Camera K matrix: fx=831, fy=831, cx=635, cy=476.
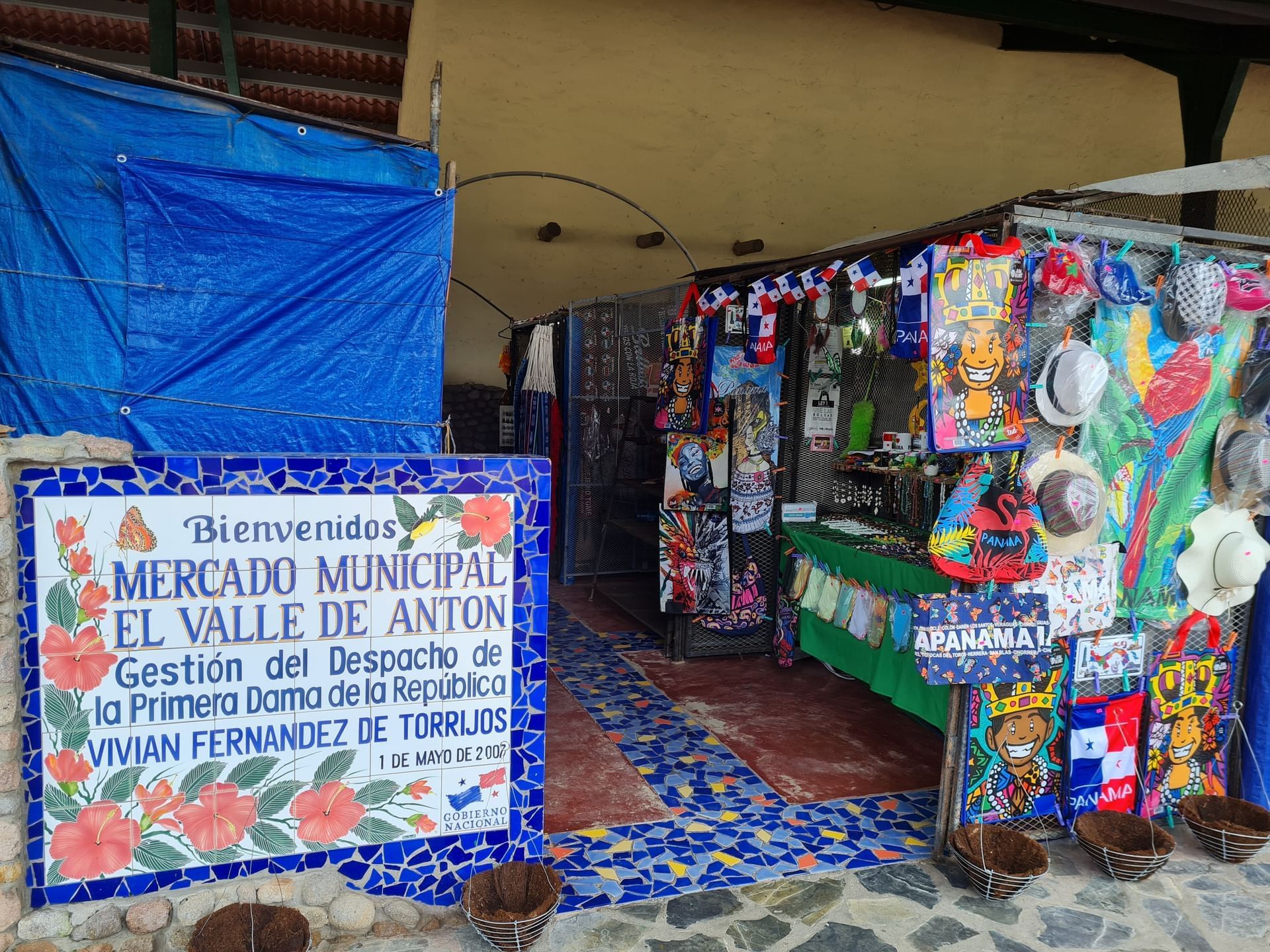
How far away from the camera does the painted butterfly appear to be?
108 inches

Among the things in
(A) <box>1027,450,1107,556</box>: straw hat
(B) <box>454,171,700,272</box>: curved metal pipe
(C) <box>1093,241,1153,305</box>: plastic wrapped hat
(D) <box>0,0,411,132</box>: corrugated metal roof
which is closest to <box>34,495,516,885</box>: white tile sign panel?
(A) <box>1027,450,1107,556</box>: straw hat

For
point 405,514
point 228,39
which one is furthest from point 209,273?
point 228,39

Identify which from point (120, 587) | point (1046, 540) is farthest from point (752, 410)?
point (120, 587)

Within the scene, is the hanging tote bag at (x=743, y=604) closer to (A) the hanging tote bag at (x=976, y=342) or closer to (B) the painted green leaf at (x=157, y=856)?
(A) the hanging tote bag at (x=976, y=342)

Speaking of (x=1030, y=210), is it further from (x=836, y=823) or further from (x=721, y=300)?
(x=836, y=823)

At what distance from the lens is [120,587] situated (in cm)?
274

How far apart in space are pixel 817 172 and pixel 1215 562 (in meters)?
9.04

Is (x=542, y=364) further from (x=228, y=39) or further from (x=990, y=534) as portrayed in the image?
(x=990, y=534)

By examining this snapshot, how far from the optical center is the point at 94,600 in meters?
2.72

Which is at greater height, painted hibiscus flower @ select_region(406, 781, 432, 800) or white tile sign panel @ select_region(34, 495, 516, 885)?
white tile sign panel @ select_region(34, 495, 516, 885)

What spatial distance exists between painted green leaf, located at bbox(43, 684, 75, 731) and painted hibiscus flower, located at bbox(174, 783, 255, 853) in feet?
1.55

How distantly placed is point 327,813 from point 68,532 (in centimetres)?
129

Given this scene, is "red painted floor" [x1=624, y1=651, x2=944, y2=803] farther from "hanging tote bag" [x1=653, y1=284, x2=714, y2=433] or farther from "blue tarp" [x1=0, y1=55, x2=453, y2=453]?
"blue tarp" [x1=0, y1=55, x2=453, y2=453]

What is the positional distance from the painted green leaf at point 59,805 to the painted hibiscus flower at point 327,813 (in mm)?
669
